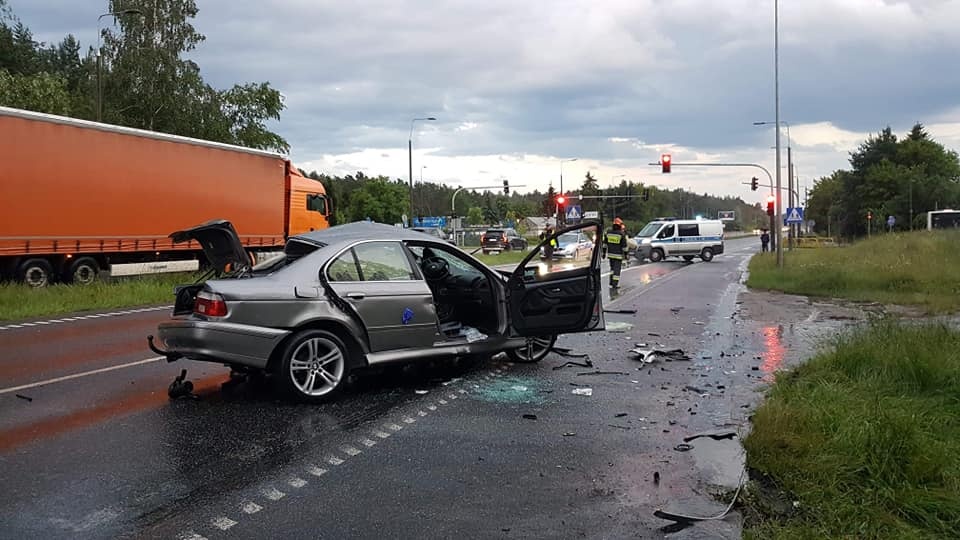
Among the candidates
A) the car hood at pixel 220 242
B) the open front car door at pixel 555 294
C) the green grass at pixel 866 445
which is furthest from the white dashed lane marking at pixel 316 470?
Result: the open front car door at pixel 555 294

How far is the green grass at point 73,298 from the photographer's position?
45.7ft

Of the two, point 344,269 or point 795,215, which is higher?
point 795,215

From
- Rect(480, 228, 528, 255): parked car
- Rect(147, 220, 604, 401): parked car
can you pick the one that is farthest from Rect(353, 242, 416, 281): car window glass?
Rect(480, 228, 528, 255): parked car

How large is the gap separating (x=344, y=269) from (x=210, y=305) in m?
1.19

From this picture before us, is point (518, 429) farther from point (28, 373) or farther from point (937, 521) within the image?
point (28, 373)

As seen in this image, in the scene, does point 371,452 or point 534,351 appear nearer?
point 371,452

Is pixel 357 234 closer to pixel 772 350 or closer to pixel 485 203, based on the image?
pixel 772 350

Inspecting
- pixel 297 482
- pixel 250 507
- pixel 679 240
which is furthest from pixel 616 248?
pixel 679 240

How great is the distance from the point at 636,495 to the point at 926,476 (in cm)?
166

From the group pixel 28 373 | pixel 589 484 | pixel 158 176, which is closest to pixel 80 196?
pixel 158 176

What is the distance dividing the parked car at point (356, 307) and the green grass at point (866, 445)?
258cm

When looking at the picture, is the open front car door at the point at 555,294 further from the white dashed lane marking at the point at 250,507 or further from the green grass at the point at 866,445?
the white dashed lane marking at the point at 250,507

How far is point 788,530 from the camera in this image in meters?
3.78

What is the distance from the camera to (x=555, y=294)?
805 cm
